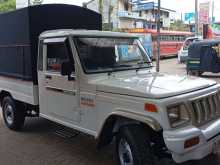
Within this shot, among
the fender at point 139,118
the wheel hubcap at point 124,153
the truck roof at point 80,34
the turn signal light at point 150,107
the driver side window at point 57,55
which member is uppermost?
the truck roof at point 80,34

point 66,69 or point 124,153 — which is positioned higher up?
point 66,69

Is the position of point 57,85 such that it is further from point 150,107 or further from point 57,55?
point 150,107

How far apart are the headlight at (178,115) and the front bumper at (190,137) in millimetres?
93

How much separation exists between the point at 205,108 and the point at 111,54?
1805 mm

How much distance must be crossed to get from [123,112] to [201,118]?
99 centimetres

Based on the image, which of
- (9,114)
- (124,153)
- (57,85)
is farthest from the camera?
(9,114)

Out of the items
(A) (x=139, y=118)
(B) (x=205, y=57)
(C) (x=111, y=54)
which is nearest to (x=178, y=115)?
(A) (x=139, y=118)

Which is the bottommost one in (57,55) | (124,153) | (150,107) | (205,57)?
(124,153)

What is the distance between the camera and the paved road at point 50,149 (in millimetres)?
5449

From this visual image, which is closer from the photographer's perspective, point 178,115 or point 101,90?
point 178,115

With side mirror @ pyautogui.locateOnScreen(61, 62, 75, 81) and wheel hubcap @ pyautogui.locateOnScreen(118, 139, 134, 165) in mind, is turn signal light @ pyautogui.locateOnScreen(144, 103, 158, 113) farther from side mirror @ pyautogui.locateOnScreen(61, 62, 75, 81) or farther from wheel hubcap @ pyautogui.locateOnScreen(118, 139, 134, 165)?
A: side mirror @ pyautogui.locateOnScreen(61, 62, 75, 81)

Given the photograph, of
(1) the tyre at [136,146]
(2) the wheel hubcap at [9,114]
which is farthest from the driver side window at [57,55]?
(2) the wheel hubcap at [9,114]

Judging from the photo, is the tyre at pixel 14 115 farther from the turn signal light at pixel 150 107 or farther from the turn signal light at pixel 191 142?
the turn signal light at pixel 191 142

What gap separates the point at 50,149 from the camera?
607 cm
